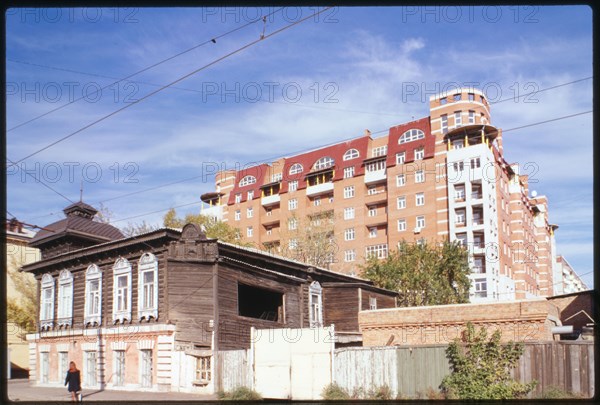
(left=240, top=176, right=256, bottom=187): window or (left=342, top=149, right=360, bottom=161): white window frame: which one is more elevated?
(left=342, top=149, right=360, bottom=161): white window frame

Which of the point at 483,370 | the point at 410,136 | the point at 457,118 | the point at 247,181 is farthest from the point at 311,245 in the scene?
the point at 483,370

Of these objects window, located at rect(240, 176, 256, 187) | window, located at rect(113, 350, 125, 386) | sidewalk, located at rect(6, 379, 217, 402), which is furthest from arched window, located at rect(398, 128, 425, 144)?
sidewalk, located at rect(6, 379, 217, 402)

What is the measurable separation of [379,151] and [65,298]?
56593 millimetres

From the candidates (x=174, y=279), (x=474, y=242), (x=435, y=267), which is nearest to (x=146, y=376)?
(x=174, y=279)

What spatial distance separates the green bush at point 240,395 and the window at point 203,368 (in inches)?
91.6

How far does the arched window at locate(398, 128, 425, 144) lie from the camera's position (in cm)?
8206

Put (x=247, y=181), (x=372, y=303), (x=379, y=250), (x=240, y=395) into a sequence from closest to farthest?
1. (x=240, y=395)
2. (x=372, y=303)
3. (x=379, y=250)
4. (x=247, y=181)

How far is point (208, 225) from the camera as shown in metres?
74.5

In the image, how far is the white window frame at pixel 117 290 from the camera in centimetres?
3372

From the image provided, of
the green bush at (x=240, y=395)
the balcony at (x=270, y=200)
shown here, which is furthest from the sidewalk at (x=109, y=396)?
the balcony at (x=270, y=200)

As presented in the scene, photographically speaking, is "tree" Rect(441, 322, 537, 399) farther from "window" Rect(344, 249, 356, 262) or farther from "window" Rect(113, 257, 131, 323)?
"window" Rect(344, 249, 356, 262)

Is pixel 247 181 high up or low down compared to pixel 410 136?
down

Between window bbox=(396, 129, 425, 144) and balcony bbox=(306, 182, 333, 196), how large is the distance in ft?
41.9

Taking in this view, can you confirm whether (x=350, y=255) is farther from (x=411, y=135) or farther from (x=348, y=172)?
(x=411, y=135)
